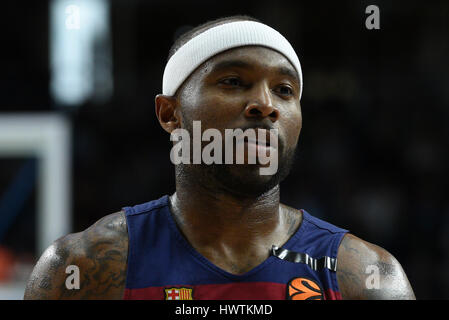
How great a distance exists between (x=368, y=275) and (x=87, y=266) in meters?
0.96

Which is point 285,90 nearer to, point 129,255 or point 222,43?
point 222,43

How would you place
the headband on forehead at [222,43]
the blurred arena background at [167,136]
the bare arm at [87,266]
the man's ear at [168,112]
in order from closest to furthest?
the bare arm at [87,266], the headband on forehead at [222,43], the man's ear at [168,112], the blurred arena background at [167,136]

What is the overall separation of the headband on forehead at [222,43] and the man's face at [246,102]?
0.9 inches

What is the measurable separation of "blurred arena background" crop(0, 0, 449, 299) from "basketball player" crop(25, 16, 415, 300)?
3.64 m

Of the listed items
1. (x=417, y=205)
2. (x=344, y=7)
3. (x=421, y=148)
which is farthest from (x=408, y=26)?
(x=417, y=205)

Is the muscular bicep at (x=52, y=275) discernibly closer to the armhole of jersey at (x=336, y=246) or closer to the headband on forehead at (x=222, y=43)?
the headband on forehead at (x=222, y=43)

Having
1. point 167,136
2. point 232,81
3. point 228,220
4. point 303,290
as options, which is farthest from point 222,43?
point 167,136

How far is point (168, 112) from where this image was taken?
2342 millimetres

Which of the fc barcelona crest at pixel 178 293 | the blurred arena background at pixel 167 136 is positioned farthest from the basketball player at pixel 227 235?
the blurred arena background at pixel 167 136

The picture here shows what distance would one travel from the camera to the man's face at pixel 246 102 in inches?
81.4

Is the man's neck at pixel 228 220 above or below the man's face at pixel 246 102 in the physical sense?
below

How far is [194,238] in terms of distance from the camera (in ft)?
7.22

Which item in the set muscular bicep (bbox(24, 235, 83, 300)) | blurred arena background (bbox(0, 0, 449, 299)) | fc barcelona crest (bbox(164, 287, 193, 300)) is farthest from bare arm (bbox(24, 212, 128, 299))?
blurred arena background (bbox(0, 0, 449, 299))

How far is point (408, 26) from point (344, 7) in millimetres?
836
